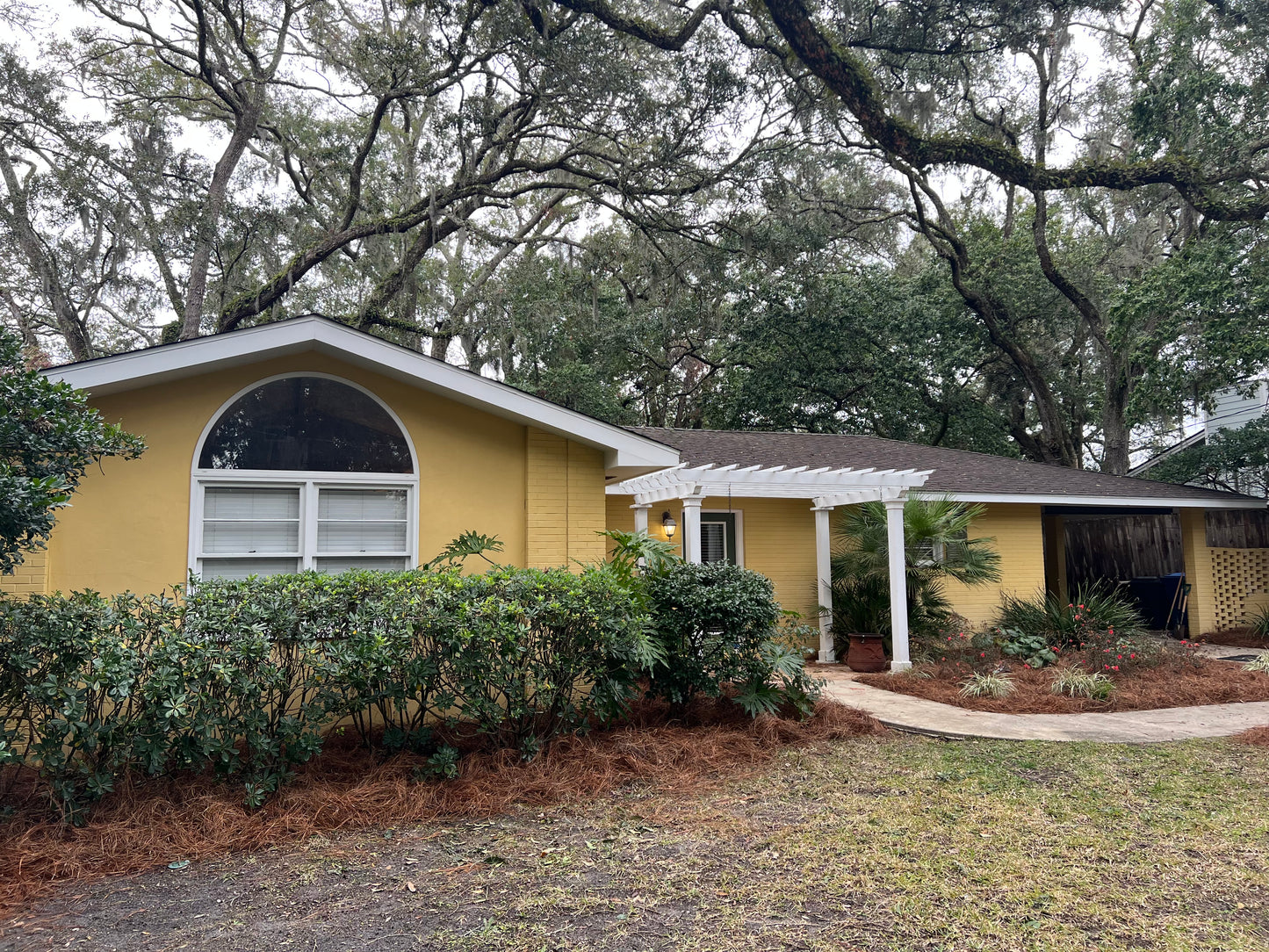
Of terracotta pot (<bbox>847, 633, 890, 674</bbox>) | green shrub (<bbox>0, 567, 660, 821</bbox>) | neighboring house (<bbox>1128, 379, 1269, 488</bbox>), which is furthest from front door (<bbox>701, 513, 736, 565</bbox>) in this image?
neighboring house (<bbox>1128, 379, 1269, 488</bbox>)

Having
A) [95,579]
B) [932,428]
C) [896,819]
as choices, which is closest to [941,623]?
[896,819]

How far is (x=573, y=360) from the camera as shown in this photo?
68.9 ft

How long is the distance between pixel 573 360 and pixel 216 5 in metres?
10.4

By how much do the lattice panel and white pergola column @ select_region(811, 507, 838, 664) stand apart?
306 inches

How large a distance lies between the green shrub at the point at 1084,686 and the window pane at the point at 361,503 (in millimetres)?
7034

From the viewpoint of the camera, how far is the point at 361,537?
22.5 ft

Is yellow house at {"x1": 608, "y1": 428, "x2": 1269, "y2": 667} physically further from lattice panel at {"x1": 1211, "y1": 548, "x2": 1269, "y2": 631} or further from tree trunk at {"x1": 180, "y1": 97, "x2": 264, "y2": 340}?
tree trunk at {"x1": 180, "y1": 97, "x2": 264, "y2": 340}

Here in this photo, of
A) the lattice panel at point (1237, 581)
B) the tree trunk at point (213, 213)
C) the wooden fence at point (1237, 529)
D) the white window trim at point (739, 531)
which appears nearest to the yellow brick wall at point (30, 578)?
the white window trim at point (739, 531)

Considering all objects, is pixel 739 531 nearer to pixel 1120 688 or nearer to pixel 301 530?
pixel 1120 688

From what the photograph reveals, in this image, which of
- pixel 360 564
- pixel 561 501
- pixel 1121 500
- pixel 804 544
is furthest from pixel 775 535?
pixel 360 564

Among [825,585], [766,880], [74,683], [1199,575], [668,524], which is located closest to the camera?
[766,880]

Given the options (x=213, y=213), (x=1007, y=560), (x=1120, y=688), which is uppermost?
(x=213, y=213)

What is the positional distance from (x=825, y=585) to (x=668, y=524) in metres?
2.42

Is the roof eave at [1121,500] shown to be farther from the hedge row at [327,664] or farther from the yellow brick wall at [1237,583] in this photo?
the hedge row at [327,664]
